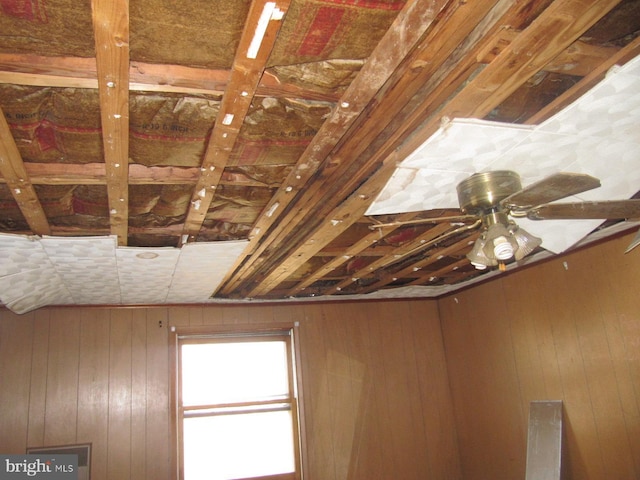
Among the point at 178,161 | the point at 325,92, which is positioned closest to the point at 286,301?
→ the point at 178,161

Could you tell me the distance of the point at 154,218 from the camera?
282cm

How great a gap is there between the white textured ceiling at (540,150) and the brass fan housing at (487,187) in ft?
0.12

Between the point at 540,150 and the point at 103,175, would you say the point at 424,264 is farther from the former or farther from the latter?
the point at 103,175

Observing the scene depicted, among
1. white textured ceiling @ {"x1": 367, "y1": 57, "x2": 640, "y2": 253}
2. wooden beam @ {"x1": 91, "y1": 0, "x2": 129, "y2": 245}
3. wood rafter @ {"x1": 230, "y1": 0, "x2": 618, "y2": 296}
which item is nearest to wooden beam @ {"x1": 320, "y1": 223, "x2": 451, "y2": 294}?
white textured ceiling @ {"x1": 367, "y1": 57, "x2": 640, "y2": 253}

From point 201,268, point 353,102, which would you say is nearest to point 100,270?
point 201,268

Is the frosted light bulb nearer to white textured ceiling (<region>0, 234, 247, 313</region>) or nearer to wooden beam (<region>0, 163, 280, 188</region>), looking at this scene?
wooden beam (<region>0, 163, 280, 188</region>)

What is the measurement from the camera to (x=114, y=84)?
4.91 feet

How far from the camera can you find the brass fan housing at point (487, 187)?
85.3 inches

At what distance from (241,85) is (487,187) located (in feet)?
3.91

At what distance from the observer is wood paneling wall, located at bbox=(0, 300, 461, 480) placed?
14.1 ft

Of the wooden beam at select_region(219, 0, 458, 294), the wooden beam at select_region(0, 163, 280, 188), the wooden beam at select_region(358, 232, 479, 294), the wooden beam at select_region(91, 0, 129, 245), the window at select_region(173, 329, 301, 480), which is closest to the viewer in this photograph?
the wooden beam at select_region(91, 0, 129, 245)

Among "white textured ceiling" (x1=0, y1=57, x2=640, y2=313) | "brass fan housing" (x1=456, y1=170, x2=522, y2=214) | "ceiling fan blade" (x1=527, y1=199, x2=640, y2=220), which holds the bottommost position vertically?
"ceiling fan blade" (x1=527, y1=199, x2=640, y2=220)

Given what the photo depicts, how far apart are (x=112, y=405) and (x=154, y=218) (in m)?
2.42

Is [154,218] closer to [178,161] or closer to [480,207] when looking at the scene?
[178,161]
